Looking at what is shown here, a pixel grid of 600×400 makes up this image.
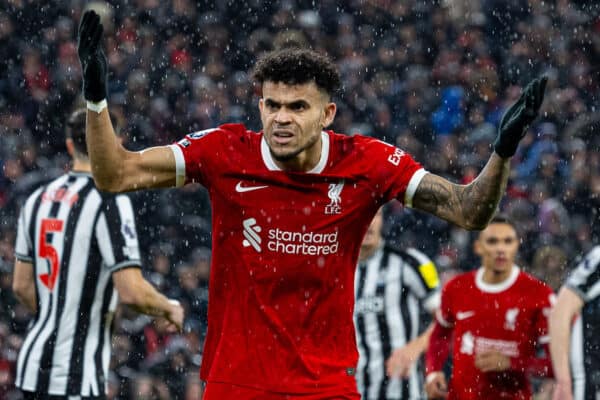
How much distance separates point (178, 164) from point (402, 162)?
79cm

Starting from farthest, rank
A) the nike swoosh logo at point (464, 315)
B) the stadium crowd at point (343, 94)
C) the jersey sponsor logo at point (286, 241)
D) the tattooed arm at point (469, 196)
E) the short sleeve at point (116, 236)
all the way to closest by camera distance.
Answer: the stadium crowd at point (343, 94) → the nike swoosh logo at point (464, 315) → the short sleeve at point (116, 236) → the jersey sponsor logo at point (286, 241) → the tattooed arm at point (469, 196)

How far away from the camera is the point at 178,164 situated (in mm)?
4250

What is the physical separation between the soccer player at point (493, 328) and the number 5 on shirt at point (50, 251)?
7.95 ft

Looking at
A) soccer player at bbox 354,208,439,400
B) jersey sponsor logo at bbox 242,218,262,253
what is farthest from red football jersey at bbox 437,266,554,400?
jersey sponsor logo at bbox 242,218,262,253

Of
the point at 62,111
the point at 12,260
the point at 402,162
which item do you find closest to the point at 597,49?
the point at 62,111

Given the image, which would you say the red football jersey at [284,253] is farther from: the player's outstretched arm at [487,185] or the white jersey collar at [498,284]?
the white jersey collar at [498,284]

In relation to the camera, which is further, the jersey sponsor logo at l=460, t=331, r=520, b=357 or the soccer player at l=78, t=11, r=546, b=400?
the jersey sponsor logo at l=460, t=331, r=520, b=357

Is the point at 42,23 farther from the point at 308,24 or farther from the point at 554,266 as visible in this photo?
the point at 554,266

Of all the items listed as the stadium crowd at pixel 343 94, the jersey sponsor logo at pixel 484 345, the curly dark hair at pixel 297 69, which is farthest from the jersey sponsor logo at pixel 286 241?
the stadium crowd at pixel 343 94

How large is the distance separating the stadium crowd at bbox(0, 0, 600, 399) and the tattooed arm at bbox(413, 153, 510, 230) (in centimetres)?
514

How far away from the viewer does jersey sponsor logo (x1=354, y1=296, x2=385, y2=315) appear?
24.9 feet

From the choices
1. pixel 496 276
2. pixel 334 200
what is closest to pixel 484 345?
pixel 496 276

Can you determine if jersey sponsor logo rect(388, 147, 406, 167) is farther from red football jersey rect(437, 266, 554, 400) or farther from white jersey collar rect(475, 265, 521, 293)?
white jersey collar rect(475, 265, 521, 293)

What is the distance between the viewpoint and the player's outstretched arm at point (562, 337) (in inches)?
259
